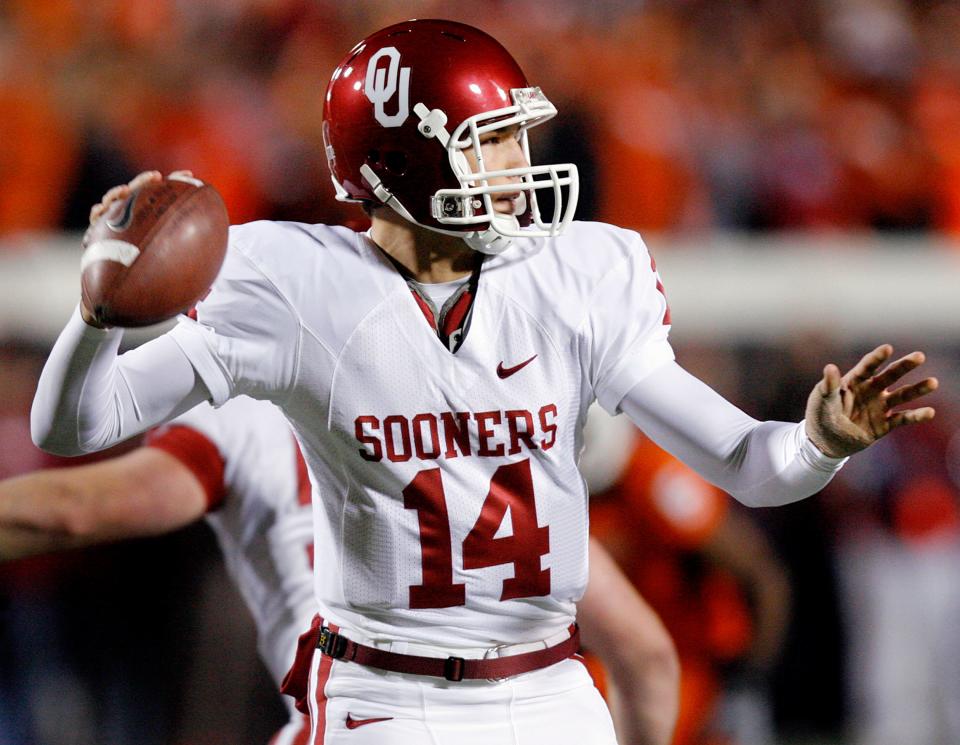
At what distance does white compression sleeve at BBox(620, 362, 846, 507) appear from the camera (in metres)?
1.99

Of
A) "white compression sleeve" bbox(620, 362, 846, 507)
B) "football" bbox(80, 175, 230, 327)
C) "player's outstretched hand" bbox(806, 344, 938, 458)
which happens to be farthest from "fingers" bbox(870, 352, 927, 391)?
"football" bbox(80, 175, 230, 327)

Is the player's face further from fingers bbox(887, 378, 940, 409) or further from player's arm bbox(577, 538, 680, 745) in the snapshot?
player's arm bbox(577, 538, 680, 745)

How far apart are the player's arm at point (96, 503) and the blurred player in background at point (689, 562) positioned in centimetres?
137

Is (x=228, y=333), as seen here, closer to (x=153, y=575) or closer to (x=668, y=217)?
(x=153, y=575)

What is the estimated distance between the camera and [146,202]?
1898mm

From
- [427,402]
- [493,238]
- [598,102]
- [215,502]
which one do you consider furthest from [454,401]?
[598,102]

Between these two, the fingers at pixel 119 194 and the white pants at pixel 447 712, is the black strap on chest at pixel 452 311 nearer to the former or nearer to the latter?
the fingers at pixel 119 194

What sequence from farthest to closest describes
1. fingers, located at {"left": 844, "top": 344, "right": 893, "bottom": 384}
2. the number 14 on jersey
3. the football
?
the number 14 on jersey < fingers, located at {"left": 844, "top": 344, "right": 893, "bottom": 384} < the football

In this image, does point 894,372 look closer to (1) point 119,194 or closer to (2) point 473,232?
(2) point 473,232

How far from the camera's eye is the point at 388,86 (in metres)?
2.12

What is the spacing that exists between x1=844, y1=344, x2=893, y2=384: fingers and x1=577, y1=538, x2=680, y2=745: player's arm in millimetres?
767

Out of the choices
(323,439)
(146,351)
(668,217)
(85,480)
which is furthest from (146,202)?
(668,217)

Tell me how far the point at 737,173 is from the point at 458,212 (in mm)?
4082

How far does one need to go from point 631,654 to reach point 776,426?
762 mm
